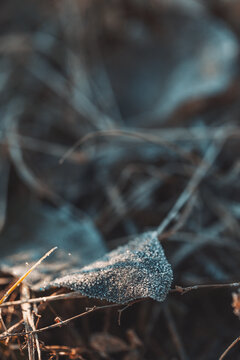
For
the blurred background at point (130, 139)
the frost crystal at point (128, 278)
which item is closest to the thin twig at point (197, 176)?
the blurred background at point (130, 139)

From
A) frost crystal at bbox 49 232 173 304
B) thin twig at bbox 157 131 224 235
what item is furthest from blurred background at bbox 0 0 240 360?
frost crystal at bbox 49 232 173 304

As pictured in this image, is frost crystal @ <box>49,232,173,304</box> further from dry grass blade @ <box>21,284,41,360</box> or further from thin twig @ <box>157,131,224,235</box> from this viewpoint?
thin twig @ <box>157,131,224,235</box>

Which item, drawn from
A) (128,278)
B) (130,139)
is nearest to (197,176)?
(130,139)

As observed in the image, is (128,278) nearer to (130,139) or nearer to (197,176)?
(197,176)

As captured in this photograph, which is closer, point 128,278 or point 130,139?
point 128,278

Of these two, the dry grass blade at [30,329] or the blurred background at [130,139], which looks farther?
the blurred background at [130,139]

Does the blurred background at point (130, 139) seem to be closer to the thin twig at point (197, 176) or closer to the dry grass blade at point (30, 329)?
the thin twig at point (197, 176)
